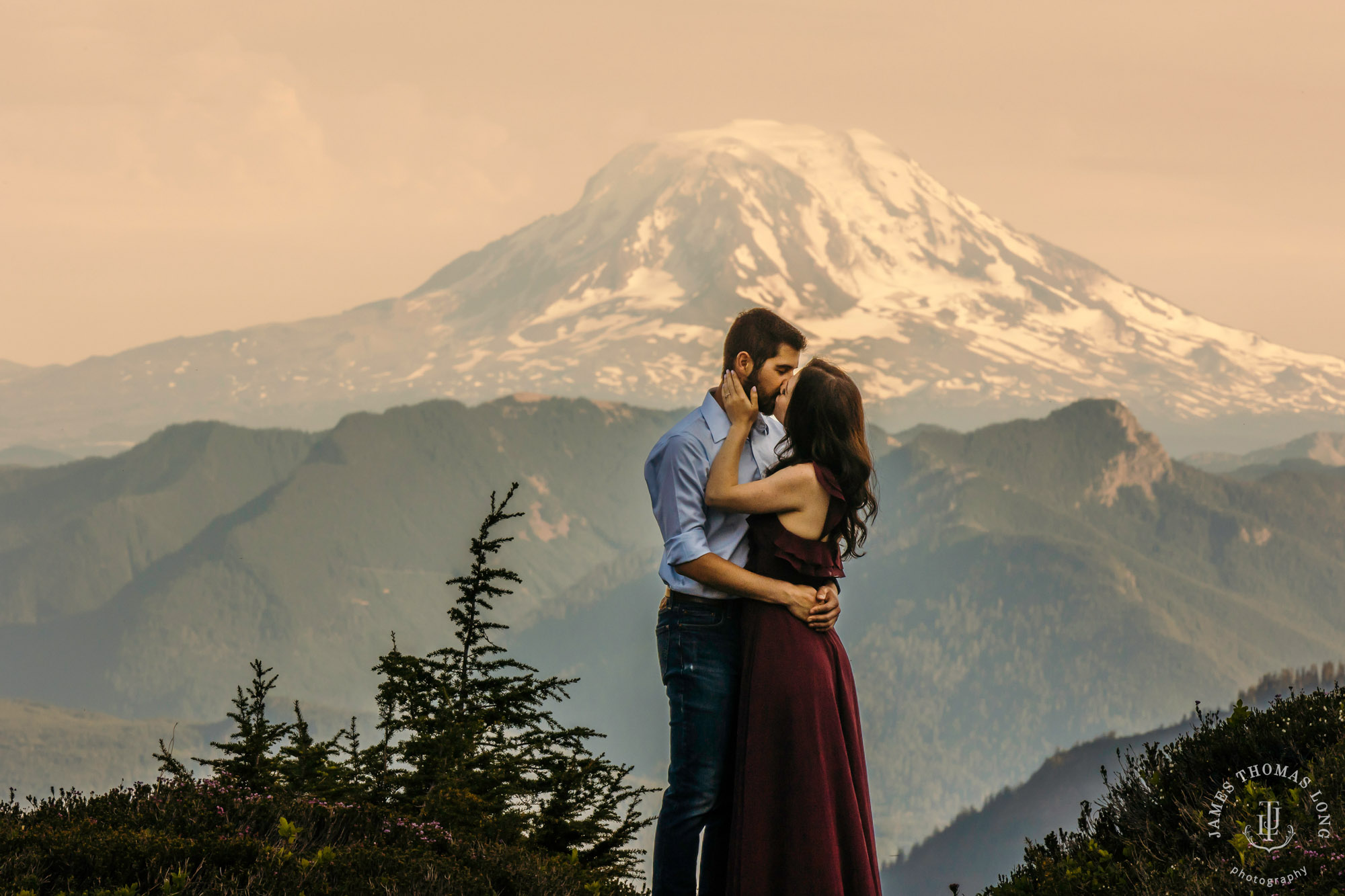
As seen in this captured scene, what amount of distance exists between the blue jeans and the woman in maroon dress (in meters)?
0.08

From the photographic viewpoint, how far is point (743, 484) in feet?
15.7

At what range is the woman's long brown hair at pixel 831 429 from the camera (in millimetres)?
4820

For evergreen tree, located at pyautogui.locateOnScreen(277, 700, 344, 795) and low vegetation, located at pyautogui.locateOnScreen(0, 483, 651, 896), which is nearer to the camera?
low vegetation, located at pyautogui.locateOnScreen(0, 483, 651, 896)

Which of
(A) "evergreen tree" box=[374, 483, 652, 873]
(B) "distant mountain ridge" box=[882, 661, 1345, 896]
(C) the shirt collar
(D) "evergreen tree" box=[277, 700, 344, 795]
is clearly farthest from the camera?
(B) "distant mountain ridge" box=[882, 661, 1345, 896]

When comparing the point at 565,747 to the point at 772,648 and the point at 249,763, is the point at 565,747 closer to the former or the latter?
the point at 249,763

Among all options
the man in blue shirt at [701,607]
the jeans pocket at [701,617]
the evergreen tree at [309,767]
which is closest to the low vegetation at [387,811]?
the evergreen tree at [309,767]

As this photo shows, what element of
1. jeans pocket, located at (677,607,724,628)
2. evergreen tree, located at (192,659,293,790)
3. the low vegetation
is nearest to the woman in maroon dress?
jeans pocket, located at (677,607,724,628)

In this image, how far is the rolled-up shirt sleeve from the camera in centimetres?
469

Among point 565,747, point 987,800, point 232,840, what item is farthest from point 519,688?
point 987,800

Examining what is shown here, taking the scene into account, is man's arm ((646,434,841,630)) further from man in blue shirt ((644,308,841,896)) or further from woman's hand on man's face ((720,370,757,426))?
woman's hand on man's face ((720,370,757,426))

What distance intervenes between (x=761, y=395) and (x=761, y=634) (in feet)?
3.32

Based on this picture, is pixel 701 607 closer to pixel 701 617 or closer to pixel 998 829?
pixel 701 617

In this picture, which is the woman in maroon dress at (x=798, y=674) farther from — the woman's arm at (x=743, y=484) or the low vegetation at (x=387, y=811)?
the low vegetation at (x=387, y=811)

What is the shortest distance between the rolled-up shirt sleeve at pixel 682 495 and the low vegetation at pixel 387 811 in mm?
1689
